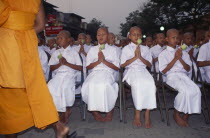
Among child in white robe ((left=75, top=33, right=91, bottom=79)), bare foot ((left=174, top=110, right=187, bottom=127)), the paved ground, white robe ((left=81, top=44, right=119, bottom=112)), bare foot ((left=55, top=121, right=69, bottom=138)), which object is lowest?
the paved ground

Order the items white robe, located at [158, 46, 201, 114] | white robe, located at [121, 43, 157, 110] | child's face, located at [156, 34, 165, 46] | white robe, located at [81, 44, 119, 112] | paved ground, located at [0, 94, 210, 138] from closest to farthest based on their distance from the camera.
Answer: paved ground, located at [0, 94, 210, 138] → white robe, located at [158, 46, 201, 114] → white robe, located at [121, 43, 157, 110] → white robe, located at [81, 44, 119, 112] → child's face, located at [156, 34, 165, 46]

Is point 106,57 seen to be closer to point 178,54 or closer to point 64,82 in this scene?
point 64,82

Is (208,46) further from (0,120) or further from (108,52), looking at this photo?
(0,120)

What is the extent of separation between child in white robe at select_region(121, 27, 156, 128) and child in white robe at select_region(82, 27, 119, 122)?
27cm

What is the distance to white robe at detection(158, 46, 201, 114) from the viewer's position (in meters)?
3.88

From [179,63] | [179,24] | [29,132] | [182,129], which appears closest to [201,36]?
[179,63]

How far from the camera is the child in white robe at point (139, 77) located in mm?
4020

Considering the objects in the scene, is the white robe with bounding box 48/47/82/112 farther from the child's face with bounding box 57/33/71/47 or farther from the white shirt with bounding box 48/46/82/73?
the child's face with bounding box 57/33/71/47

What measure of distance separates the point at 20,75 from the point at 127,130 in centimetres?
205

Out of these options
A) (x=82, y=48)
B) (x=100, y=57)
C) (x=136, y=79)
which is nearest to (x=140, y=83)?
(x=136, y=79)

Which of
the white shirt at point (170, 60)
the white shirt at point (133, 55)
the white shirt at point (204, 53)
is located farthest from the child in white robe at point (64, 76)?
the white shirt at point (204, 53)

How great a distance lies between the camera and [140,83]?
13.4 feet

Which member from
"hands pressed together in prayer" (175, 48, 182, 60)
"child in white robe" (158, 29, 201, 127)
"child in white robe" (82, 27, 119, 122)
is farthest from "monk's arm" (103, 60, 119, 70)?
"hands pressed together in prayer" (175, 48, 182, 60)

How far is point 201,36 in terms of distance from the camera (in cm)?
730
